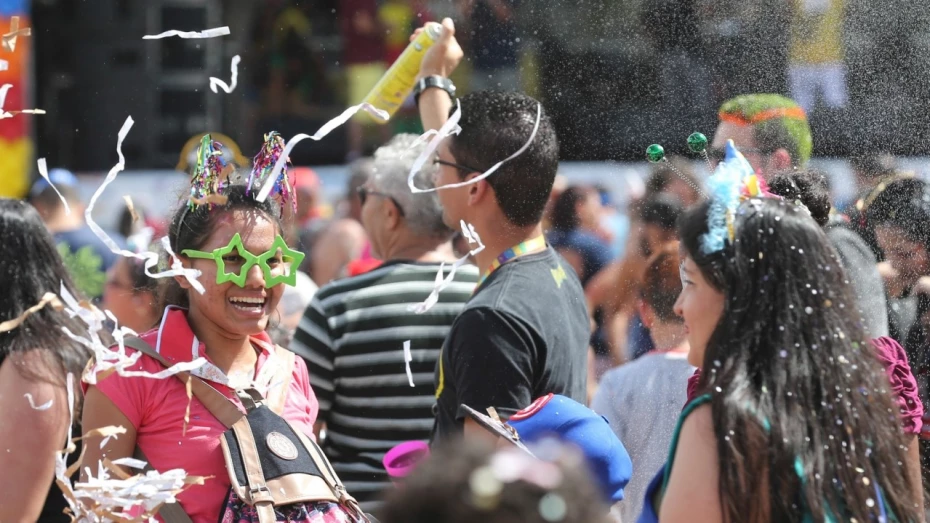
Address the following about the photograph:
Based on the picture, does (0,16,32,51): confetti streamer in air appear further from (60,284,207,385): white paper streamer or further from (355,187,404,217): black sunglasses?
(355,187,404,217): black sunglasses

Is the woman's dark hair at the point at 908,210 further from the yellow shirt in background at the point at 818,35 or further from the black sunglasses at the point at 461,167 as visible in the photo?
the black sunglasses at the point at 461,167

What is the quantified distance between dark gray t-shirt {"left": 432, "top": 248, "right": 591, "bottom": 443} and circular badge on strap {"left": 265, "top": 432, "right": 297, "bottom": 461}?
40cm

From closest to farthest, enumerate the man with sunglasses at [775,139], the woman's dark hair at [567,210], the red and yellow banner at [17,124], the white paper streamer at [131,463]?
the white paper streamer at [131,463] < the man with sunglasses at [775,139] < the woman's dark hair at [567,210] < the red and yellow banner at [17,124]

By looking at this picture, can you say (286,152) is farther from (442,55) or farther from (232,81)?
(442,55)

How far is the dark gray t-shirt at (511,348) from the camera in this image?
2.59 meters

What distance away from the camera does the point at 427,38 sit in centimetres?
339

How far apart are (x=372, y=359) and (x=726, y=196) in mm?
1489

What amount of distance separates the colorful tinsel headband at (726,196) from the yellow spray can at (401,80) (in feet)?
4.66

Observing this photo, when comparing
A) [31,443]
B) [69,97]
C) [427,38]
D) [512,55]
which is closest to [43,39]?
[69,97]

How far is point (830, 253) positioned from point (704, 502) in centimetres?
48

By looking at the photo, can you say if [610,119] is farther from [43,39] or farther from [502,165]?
[43,39]

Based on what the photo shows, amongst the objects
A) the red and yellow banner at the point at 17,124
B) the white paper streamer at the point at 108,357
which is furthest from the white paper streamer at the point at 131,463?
the red and yellow banner at the point at 17,124

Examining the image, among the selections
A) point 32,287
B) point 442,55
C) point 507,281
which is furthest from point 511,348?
point 32,287

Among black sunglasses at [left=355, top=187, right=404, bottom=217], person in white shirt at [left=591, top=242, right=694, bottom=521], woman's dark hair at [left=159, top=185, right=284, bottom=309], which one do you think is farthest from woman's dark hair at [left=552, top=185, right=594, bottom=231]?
woman's dark hair at [left=159, top=185, right=284, bottom=309]
